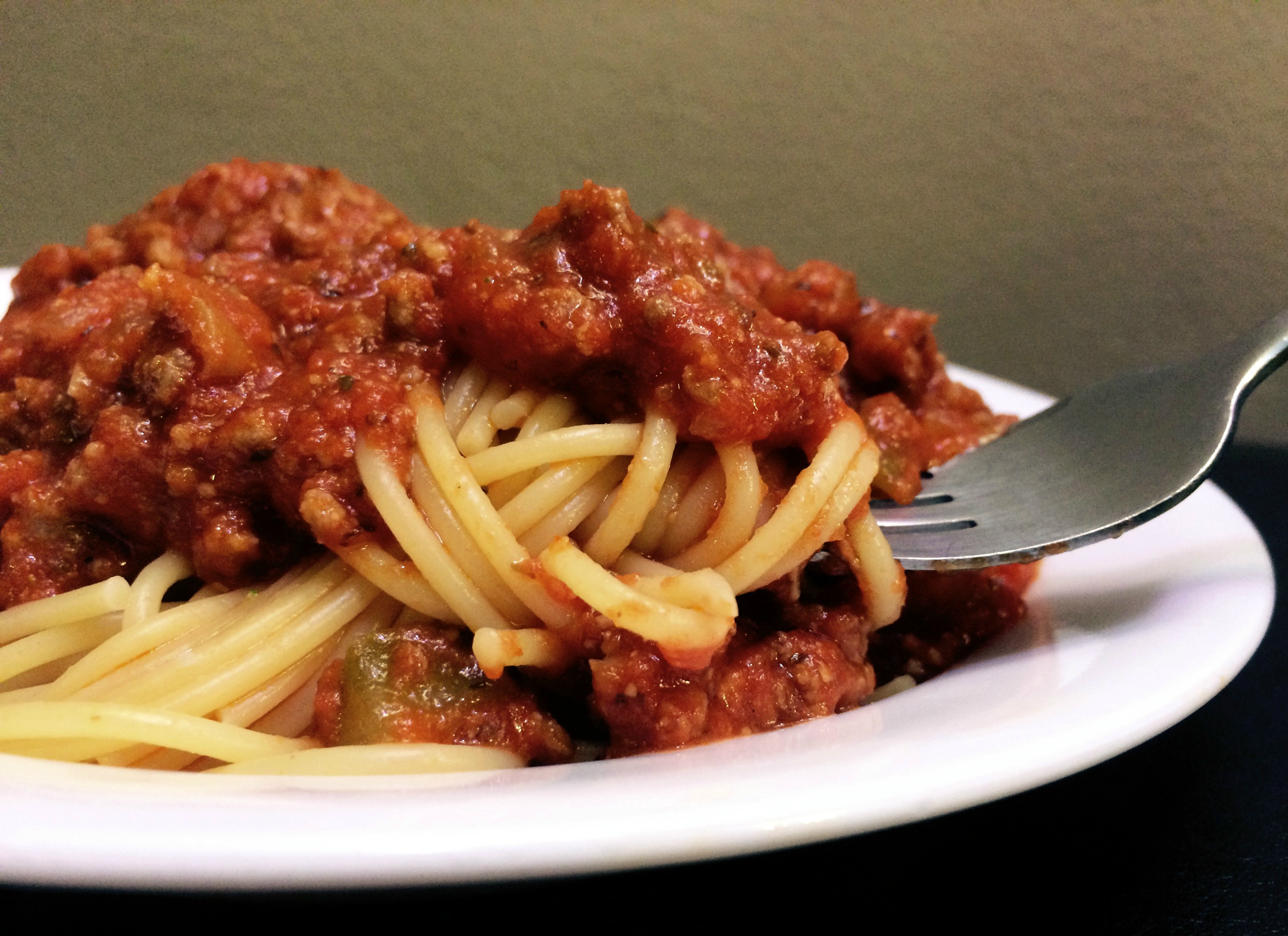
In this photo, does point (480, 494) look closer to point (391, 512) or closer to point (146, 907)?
point (391, 512)

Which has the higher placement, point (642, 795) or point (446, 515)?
point (642, 795)

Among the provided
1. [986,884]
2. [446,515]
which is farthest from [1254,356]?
[446,515]

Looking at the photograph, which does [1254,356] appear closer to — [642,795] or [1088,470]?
[1088,470]

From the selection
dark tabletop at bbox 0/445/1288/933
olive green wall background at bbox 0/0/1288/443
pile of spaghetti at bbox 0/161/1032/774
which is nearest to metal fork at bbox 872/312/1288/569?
pile of spaghetti at bbox 0/161/1032/774

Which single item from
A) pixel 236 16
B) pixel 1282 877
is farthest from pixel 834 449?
pixel 236 16

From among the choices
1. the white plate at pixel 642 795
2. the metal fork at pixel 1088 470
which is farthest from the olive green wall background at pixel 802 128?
the white plate at pixel 642 795

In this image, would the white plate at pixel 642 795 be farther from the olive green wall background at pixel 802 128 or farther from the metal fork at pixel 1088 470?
the olive green wall background at pixel 802 128

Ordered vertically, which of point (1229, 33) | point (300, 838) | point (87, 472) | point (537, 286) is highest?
point (1229, 33)
